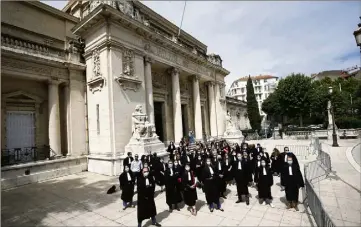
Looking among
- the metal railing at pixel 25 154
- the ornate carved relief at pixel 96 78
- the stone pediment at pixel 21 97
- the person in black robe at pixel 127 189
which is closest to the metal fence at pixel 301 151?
the person in black robe at pixel 127 189

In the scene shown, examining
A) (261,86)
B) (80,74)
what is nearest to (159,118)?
(80,74)

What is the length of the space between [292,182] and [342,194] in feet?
8.40

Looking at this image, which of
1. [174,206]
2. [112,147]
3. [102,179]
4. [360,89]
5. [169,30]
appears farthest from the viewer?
[360,89]

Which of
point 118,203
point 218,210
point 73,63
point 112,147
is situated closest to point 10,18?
point 73,63

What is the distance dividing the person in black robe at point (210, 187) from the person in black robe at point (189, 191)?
0.39m

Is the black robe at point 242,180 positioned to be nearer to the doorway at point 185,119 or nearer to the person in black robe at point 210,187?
the person in black robe at point 210,187

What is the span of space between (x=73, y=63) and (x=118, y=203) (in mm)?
10263

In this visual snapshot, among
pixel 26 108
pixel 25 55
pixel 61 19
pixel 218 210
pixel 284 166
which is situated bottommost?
pixel 218 210

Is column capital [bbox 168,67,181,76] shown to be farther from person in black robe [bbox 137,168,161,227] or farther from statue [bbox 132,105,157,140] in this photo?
person in black robe [bbox 137,168,161,227]

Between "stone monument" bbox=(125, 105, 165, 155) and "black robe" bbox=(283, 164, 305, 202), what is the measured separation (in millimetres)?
7500

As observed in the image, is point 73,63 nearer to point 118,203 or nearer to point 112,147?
point 112,147

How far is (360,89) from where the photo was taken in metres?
33.0

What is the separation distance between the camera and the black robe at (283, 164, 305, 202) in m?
6.61

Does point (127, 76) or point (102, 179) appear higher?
point (127, 76)
